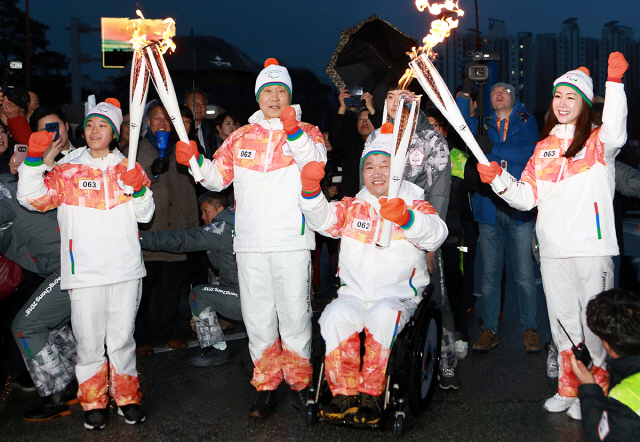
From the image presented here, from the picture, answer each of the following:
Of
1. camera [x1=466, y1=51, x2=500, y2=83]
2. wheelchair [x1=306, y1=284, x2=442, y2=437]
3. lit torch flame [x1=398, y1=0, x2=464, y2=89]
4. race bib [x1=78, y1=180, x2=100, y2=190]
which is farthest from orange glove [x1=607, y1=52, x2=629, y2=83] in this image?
race bib [x1=78, y1=180, x2=100, y2=190]

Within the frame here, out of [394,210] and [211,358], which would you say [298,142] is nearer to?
[394,210]

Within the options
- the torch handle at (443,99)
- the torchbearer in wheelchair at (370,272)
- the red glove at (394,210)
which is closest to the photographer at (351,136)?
the torchbearer in wheelchair at (370,272)

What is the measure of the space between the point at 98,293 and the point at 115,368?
18.5 inches

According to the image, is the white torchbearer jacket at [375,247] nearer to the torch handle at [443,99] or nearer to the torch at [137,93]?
the torch handle at [443,99]

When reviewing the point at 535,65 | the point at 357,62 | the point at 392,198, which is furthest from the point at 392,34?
the point at 535,65

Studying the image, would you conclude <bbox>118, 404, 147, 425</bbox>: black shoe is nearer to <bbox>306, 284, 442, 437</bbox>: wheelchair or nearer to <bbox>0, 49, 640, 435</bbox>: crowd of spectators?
<bbox>0, 49, 640, 435</bbox>: crowd of spectators

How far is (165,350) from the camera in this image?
194 inches

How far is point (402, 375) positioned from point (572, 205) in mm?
1364

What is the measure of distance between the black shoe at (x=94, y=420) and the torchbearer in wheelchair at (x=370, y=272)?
4.28 feet

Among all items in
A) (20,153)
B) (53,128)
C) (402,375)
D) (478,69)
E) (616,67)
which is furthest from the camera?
(478,69)

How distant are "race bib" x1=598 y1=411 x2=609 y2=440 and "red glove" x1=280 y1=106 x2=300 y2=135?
6.54 feet

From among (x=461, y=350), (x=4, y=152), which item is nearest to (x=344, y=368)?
(x=461, y=350)

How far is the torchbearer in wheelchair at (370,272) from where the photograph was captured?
323 cm

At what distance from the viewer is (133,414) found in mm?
3541
